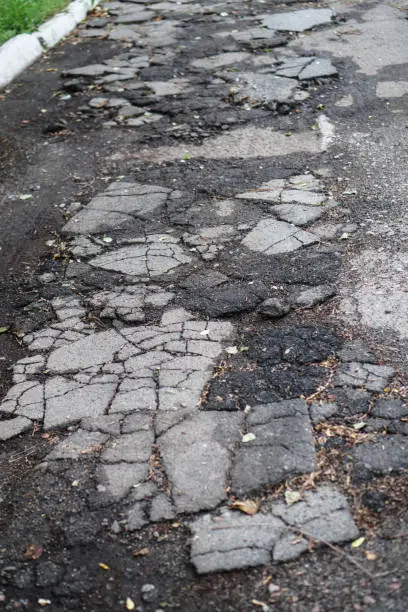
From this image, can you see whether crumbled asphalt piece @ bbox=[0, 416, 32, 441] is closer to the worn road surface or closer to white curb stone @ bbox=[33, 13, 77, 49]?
the worn road surface

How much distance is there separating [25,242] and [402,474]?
2.77 metres

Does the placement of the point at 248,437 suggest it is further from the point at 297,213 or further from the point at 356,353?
the point at 297,213

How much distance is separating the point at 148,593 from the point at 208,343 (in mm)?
1288

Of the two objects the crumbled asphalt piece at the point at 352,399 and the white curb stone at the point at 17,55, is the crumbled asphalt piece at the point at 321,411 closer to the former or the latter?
the crumbled asphalt piece at the point at 352,399

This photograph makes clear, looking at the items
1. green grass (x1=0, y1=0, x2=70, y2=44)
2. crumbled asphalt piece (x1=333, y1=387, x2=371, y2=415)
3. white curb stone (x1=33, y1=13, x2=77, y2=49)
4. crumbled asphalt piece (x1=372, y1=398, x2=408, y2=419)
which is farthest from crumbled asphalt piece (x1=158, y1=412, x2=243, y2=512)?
white curb stone (x1=33, y1=13, x2=77, y2=49)

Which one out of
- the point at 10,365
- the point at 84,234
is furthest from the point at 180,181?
the point at 10,365

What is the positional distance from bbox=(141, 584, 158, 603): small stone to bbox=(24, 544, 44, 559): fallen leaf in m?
0.39

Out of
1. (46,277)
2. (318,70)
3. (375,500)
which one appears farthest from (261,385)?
(318,70)

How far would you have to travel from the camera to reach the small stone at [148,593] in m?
2.27

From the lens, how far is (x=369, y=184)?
4.59 m

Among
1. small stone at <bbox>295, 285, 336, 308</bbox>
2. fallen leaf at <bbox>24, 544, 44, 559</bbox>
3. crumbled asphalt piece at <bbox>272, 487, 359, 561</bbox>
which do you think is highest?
crumbled asphalt piece at <bbox>272, 487, 359, 561</bbox>

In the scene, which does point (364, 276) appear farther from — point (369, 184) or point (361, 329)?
point (369, 184)

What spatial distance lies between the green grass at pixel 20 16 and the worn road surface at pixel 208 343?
6.19 feet

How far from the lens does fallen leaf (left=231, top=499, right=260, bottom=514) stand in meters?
2.48
